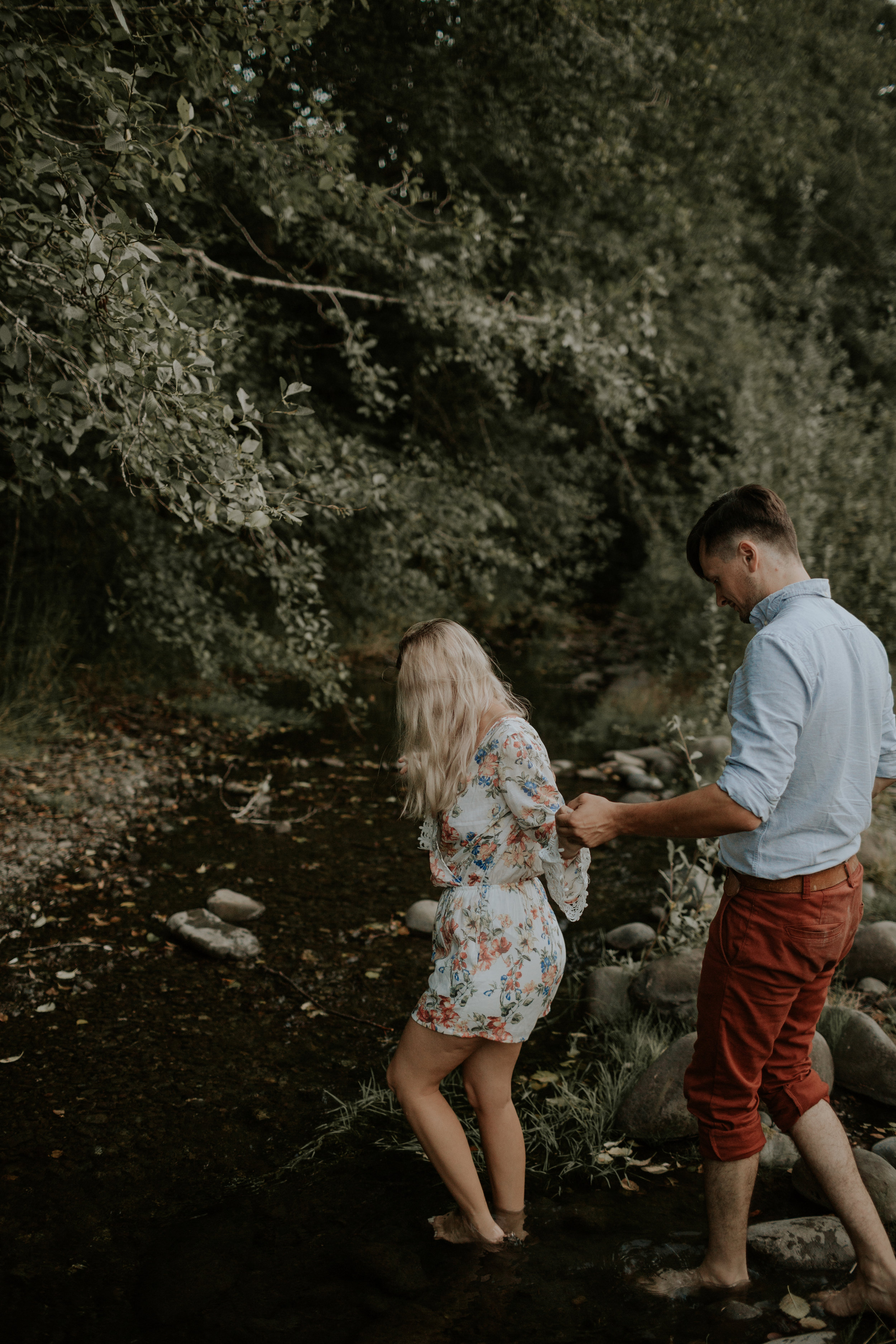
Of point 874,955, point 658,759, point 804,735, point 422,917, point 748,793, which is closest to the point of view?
point 748,793

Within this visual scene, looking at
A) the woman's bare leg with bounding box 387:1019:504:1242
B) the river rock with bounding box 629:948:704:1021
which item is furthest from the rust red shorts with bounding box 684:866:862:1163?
the river rock with bounding box 629:948:704:1021

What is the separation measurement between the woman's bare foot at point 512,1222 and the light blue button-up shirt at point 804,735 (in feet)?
4.39

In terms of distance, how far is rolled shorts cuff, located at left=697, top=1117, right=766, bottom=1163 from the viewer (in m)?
2.52

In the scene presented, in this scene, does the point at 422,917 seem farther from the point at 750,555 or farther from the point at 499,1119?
the point at 750,555

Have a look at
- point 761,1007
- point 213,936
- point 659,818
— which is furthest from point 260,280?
point 761,1007

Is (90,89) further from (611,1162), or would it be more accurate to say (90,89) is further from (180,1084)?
(611,1162)

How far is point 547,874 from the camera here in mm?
2803

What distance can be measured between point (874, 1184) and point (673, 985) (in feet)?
4.21

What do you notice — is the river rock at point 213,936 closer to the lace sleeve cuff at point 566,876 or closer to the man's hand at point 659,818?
the lace sleeve cuff at point 566,876

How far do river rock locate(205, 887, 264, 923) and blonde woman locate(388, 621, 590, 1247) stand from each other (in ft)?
8.33

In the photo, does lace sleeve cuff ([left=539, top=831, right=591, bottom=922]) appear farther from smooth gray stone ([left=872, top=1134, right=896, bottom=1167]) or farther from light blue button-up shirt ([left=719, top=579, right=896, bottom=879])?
smooth gray stone ([left=872, top=1134, right=896, bottom=1167])

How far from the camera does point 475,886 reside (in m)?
2.71

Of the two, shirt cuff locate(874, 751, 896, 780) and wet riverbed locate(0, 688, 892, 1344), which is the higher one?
shirt cuff locate(874, 751, 896, 780)

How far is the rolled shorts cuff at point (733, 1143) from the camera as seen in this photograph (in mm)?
2523
